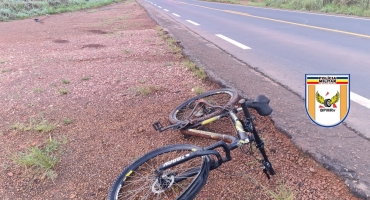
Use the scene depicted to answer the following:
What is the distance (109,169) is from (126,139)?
542 millimetres

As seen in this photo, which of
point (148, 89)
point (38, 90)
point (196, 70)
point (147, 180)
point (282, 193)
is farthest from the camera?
point (196, 70)

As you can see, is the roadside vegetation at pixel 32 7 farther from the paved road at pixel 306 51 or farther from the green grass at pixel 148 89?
the green grass at pixel 148 89

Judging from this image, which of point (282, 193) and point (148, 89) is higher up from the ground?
point (148, 89)

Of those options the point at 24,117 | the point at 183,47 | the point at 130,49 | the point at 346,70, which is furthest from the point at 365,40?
the point at 24,117

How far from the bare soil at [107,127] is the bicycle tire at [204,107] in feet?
0.63

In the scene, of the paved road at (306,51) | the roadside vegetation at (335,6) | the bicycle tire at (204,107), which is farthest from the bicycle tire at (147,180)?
the roadside vegetation at (335,6)

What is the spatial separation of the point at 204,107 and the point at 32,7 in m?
23.1

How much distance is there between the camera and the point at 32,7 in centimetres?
2223

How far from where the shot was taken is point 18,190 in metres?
2.58

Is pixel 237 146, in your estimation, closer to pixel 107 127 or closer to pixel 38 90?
pixel 107 127

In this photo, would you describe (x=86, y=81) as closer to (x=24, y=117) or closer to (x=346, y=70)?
(x=24, y=117)

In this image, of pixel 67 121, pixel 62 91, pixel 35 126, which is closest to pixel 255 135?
pixel 67 121

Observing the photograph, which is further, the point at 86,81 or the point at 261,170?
the point at 86,81

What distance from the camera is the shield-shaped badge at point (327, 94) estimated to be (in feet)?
7.30
